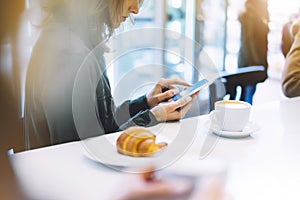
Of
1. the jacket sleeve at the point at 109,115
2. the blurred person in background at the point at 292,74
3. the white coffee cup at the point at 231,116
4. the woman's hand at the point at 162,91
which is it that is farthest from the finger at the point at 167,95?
the blurred person in background at the point at 292,74

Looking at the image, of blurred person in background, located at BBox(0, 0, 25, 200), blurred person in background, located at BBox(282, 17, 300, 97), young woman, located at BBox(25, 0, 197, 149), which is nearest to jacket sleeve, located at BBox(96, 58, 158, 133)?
young woman, located at BBox(25, 0, 197, 149)

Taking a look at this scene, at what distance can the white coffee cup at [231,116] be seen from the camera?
94cm

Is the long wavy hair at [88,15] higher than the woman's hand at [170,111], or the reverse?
the long wavy hair at [88,15]

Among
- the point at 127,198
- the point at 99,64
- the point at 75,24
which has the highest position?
the point at 75,24

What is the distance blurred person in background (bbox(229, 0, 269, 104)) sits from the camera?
9.35 ft

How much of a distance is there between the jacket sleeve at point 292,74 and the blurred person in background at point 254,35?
115 centimetres

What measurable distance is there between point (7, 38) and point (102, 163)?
1.13 meters

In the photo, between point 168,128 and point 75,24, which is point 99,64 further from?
point 168,128

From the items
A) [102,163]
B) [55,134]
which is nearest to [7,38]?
[55,134]

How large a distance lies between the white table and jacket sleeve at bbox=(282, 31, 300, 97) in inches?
26.0

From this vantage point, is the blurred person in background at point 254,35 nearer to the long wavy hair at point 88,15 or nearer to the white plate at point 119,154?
the long wavy hair at point 88,15

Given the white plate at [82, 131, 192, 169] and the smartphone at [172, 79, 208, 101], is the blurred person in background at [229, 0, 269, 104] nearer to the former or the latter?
the smartphone at [172, 79, 208, 101]

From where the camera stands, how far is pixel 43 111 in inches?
39.4

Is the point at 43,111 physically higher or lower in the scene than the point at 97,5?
lower
